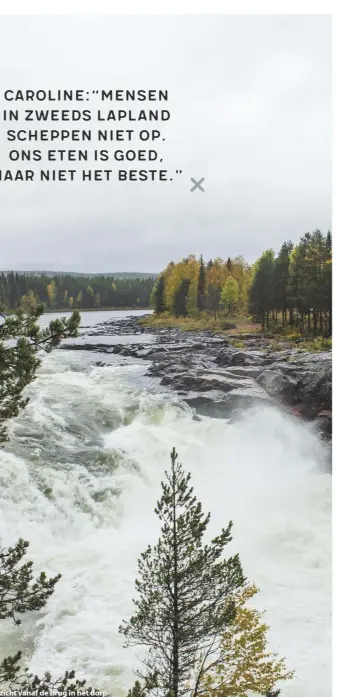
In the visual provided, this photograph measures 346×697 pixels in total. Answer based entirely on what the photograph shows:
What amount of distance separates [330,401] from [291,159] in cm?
516

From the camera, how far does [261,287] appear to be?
12672 millimetres

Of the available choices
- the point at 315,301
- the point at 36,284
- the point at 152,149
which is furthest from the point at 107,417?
the point at 152,149

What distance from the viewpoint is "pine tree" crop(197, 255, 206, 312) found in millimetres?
12516

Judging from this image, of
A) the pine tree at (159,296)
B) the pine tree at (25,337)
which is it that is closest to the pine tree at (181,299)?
the pine tree at (159,296)

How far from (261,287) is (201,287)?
4.44ft

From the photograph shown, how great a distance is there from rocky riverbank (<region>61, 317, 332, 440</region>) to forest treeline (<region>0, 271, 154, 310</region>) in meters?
0.56

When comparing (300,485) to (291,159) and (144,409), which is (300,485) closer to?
(144,409)

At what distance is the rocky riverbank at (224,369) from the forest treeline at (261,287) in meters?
0.67

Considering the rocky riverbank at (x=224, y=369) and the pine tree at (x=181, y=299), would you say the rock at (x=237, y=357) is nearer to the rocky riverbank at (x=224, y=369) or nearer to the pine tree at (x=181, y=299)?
the rocky riverbank at (x=224, y=369)

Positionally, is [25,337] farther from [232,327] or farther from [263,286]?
[232,327]

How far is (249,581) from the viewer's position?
1113 cm

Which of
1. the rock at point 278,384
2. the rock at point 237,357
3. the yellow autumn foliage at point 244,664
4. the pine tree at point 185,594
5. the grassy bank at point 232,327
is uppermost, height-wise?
the grassy bank at point 232,327

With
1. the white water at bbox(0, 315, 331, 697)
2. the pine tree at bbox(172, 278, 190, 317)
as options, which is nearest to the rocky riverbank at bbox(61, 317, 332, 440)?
the white water at bbox(0, 315, 331, 697)

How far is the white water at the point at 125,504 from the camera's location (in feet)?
33.0
